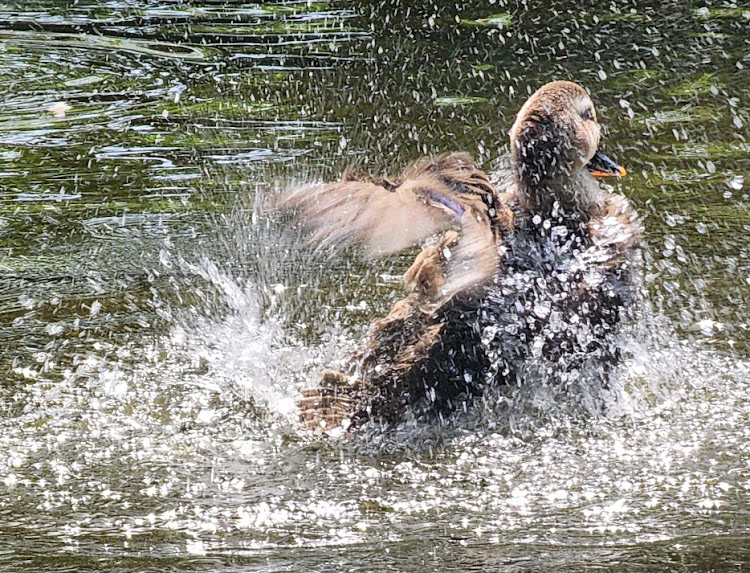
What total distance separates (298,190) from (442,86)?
4.00 metres

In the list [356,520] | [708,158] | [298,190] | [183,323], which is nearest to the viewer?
[356,520]

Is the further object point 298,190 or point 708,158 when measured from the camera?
point 708,158

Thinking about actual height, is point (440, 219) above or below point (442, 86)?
above

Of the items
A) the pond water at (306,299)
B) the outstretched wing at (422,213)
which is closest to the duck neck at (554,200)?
the outstretched wing at (422,213)

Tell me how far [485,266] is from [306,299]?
4.62 feet

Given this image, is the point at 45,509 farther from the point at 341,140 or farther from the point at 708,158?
the point at 708,158

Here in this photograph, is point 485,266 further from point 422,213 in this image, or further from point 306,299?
point 306,299

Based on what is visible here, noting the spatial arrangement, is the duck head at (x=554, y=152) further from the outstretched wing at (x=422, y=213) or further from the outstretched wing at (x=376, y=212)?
the outstretched wing at (x=376, y=212)

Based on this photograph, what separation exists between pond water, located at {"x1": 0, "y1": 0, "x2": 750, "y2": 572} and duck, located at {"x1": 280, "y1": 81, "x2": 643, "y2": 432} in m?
0.15

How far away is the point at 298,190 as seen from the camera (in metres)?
4.69

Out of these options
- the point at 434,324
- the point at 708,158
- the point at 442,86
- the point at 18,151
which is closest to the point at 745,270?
the point at 708,158

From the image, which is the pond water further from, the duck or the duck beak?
the duck beak

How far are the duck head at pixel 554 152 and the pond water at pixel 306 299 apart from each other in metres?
0.61

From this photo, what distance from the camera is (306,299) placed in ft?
18.2
